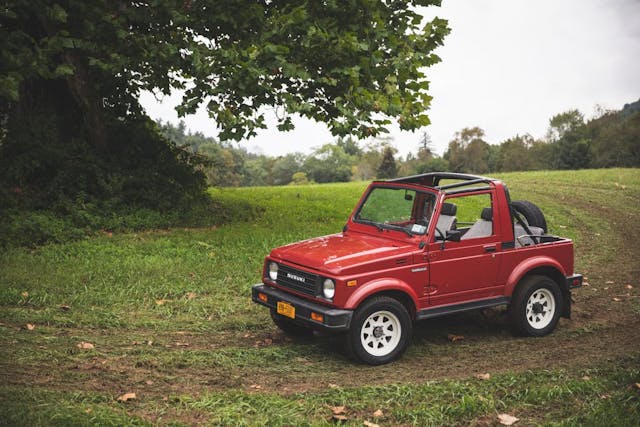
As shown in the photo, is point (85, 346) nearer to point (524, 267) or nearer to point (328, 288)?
point (328, 288)

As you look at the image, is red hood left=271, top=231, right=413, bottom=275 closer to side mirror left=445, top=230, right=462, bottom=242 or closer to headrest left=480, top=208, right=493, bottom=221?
side mirror left=445, top=230, right=462, bottom=242

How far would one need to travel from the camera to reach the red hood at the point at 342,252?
709 centimetres

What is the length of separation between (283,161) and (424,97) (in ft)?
366

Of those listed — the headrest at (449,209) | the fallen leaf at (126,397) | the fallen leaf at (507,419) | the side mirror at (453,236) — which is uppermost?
the headrest at (449,209)

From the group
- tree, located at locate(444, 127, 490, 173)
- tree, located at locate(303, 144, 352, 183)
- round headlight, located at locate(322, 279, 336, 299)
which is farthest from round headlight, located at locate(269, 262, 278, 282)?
tree, located at locate(303, 144, 352, 183)

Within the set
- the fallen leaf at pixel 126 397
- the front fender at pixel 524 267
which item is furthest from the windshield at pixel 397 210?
the fallen leaf at pixel 126 397

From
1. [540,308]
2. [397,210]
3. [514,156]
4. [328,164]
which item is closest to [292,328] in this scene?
[397,210]

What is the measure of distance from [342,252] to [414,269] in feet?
2.97

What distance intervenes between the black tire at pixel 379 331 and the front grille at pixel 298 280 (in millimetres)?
601

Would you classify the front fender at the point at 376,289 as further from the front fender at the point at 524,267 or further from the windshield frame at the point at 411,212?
the front fender at the point at 524,267

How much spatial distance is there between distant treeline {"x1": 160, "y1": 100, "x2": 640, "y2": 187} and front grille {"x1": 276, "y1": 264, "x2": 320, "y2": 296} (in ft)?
111

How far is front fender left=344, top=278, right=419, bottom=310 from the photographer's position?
6.91 metres

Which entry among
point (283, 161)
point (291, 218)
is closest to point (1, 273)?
point (291, 218)

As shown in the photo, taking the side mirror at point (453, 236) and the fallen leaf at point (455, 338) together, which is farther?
the fallen leaf at point (455, 338)
